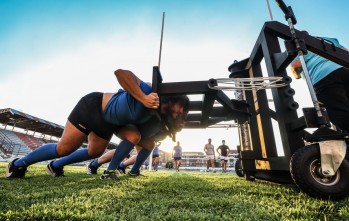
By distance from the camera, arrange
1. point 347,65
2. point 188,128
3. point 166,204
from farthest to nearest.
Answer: point 188,128, point 347,65, point 166,204

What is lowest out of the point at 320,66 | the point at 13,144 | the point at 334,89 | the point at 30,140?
the point at 334,89

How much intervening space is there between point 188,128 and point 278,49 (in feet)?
5.30

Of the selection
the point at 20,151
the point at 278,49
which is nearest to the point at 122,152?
the point at 278,49

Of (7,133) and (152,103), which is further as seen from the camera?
(7,133)

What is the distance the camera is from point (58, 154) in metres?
2.51

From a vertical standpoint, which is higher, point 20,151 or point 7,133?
point 7,133

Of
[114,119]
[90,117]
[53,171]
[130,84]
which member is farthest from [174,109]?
[53,171]

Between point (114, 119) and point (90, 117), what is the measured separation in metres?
0.29

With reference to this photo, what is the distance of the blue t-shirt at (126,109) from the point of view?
210cm

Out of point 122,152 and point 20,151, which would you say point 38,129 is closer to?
point 20,151

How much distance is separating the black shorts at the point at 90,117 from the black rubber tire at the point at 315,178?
1972mm

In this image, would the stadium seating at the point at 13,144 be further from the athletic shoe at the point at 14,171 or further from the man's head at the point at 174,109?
the man's head at the point at 174,109

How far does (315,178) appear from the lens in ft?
4.30

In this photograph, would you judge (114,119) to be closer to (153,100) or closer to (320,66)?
(153,100)
